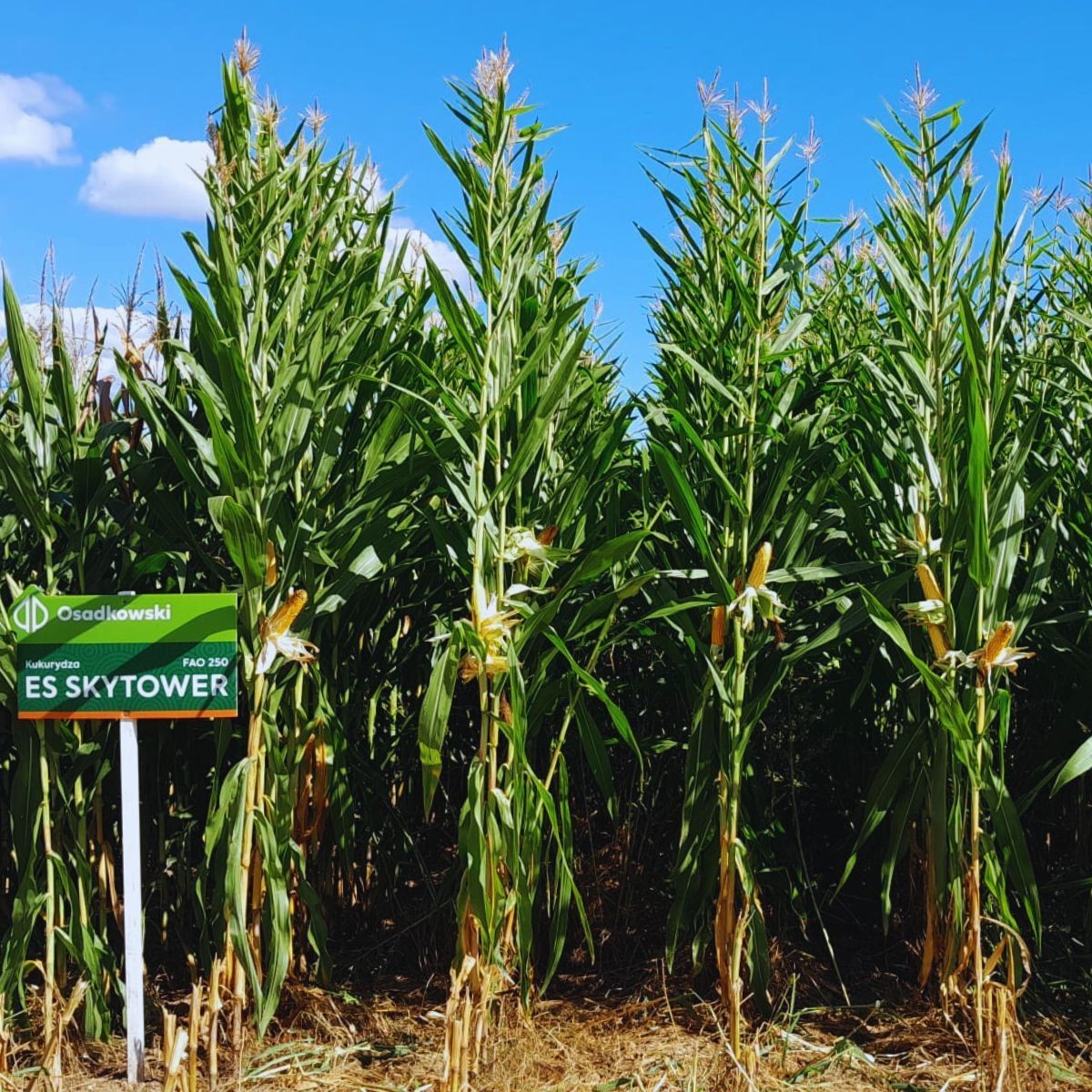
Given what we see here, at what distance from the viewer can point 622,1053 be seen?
2340 mm

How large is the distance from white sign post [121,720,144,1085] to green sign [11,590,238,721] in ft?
0.27

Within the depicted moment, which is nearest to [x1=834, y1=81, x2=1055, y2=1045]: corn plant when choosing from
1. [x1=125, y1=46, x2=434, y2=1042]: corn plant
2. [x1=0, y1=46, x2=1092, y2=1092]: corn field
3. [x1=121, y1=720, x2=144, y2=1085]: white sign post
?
[x1=0, y1=46, x2=1092, y2=1092]: corn field

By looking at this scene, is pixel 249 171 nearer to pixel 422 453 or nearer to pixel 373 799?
pixel 422 453

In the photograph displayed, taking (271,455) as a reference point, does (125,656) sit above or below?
below

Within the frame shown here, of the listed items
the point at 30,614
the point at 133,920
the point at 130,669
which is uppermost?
the point at 30,614

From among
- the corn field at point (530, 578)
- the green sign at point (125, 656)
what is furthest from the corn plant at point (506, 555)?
the green sign at point (125, 656)

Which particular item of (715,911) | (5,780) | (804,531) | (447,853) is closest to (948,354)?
(804,531)

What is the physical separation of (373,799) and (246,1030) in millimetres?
576

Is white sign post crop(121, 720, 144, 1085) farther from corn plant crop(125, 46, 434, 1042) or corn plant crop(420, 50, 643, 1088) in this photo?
corn plant crop(420, 50, 643, 1088)

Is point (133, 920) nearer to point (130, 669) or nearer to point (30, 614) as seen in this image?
point (130, 669)

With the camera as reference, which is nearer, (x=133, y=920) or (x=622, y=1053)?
(x=133, y=920)

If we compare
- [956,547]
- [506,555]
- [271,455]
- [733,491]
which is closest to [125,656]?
[271,455]

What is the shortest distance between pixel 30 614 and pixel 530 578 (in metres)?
1.03

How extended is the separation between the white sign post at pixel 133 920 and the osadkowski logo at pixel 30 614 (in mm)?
263
